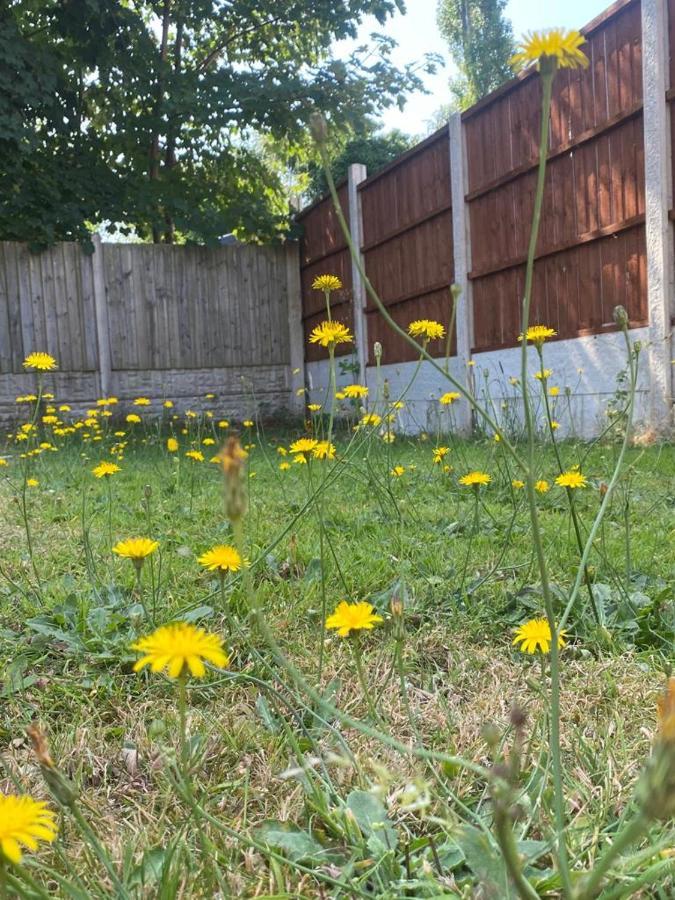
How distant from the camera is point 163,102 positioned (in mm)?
8641

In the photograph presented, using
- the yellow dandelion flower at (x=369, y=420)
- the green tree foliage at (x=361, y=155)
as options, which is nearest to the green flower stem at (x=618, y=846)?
the yellow dandelion flower at (x=369, y=420)

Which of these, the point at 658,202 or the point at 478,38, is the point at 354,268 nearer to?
the point at 658,202

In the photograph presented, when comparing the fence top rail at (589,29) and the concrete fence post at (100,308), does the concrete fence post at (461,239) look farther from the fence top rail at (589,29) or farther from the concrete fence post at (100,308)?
the concrete fence post at (100,308)

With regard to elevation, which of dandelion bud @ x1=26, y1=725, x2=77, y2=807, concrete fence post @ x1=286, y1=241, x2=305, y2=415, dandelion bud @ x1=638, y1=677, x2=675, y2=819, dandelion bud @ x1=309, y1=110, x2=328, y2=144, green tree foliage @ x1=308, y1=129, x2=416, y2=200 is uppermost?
green tree foliage @ x1=308, y1=129, x2=416, y2=200

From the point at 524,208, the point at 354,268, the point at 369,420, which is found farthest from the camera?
the point at 354,268

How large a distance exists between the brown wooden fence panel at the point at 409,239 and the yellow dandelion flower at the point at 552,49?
5757 mm

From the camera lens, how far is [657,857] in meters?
0.78

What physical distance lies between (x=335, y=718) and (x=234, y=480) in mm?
824

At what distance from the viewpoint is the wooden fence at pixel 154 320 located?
8250 mm

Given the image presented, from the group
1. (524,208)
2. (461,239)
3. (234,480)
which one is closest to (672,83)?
(524,208)

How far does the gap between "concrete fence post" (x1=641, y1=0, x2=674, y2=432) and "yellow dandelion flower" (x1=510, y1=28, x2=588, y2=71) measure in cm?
396

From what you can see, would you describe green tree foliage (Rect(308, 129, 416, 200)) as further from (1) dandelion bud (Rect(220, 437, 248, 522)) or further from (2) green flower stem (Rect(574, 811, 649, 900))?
(2) green flower stem (Rect(574, 811, 649, 900))

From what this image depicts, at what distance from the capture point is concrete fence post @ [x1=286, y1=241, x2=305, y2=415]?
9.51m

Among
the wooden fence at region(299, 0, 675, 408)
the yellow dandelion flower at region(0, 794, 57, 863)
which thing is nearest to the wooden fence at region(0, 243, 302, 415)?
the wooden fence at region(299, 0, 675, 408)
